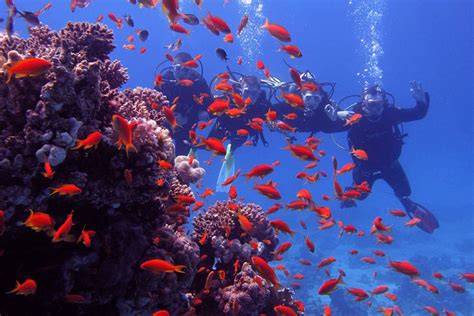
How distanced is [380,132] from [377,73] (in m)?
26.1

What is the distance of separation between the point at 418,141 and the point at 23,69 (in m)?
115

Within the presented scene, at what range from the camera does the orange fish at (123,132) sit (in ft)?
10.6

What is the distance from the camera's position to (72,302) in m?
3.59

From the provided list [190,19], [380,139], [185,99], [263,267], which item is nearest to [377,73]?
[380,139]

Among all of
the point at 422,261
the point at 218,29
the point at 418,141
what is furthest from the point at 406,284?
the point at 418,141

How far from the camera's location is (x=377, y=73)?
3719cm

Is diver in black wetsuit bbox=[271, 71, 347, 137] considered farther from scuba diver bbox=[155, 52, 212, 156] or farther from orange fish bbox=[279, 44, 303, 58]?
orange fish bbox=[279, 44, 303, 58]

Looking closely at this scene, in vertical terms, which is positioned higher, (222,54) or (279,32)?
(222,54)

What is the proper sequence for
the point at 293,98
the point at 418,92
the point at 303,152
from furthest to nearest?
the point at 418,92 → the point at 293,98 → the point at 303,152

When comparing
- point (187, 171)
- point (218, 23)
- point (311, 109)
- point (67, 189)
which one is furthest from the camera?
point (311, 109)

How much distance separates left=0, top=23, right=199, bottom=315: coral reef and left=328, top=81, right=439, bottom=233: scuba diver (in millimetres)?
10727

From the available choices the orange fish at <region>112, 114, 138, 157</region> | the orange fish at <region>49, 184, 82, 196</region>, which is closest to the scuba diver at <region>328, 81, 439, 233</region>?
the orange fish at <region>112, 114, 138, 157</region>

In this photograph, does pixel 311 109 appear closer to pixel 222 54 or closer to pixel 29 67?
pixel 222 54

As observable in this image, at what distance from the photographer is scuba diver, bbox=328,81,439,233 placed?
44.1ft
